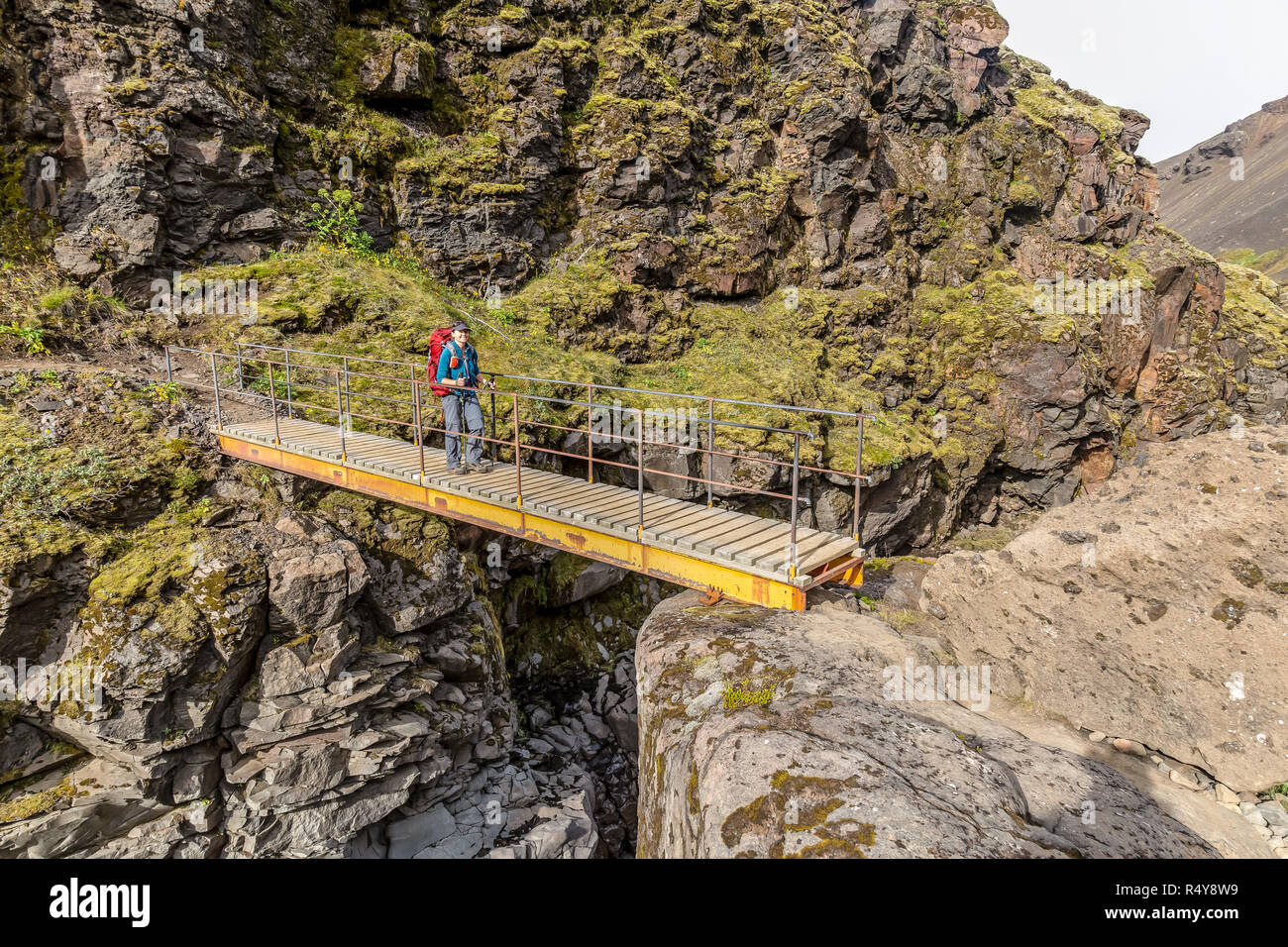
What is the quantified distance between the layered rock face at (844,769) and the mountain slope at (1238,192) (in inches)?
3791

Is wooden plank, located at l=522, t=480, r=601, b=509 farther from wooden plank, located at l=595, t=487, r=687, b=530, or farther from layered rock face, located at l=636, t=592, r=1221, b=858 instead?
layered rock face, located at l=636, t=592, r=1221, b=858

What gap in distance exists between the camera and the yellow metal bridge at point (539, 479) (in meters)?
6.22

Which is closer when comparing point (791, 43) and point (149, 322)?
point (149, 322)

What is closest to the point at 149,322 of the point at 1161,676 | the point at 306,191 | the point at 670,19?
the point at 306,191

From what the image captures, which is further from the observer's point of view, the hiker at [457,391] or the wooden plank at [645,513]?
the hiker at [457,391]

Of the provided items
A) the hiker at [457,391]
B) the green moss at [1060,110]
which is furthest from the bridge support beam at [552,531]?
the green moss at [1060,110]

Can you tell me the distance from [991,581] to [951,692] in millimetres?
2044

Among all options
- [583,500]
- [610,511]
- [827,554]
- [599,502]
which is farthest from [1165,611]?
[583,500]

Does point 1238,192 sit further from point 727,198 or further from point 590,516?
point 590,516

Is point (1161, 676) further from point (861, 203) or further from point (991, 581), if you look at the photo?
point (861, 203)

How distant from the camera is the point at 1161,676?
595 centimetres

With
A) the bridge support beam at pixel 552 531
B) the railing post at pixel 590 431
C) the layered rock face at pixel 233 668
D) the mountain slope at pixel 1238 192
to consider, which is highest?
the mountain slope at pixel 1238 192

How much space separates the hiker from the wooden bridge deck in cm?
46

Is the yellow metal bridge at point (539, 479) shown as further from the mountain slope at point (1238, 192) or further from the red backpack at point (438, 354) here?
the mountain slope at point (1238, 192)
